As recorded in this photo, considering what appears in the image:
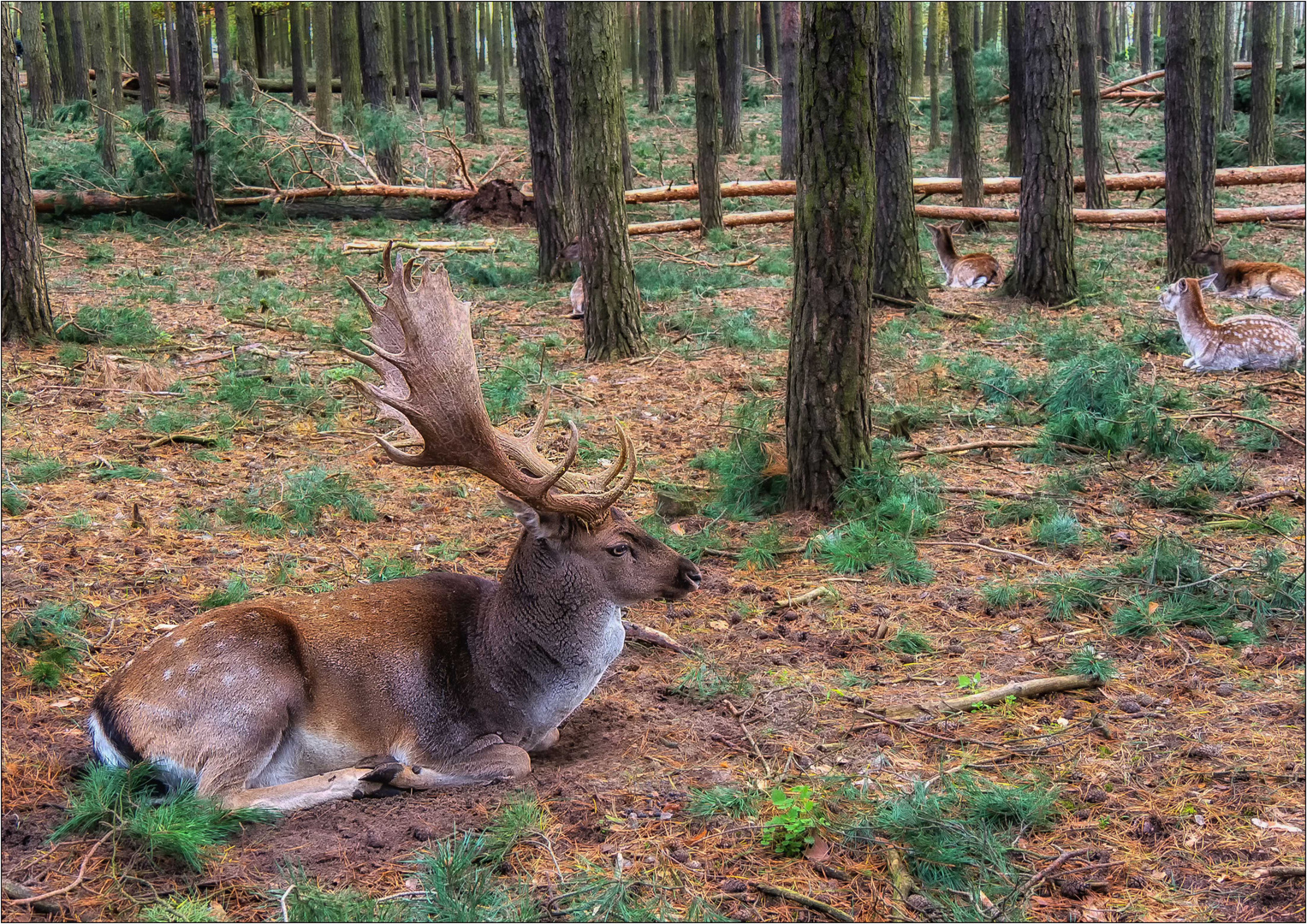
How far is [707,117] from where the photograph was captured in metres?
16.8

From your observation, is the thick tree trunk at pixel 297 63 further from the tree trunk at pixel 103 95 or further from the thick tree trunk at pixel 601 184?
the thick tree trunk at pixel 601 184

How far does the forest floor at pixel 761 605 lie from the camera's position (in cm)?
392

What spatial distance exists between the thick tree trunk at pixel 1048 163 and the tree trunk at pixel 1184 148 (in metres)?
1.40

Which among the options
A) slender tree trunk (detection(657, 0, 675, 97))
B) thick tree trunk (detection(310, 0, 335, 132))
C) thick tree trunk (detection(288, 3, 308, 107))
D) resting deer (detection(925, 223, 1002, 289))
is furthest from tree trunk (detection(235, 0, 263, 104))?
resting deer (detection(925, 223, 1002, 289))

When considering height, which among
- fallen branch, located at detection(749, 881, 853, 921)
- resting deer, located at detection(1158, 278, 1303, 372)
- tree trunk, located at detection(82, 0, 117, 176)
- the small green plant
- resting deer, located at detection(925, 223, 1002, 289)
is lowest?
fallen branch, located at detection(749, 881, 853, 921)

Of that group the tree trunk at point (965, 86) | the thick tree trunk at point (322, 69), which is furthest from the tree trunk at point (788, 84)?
the thick tree trunk at point (322, 69)

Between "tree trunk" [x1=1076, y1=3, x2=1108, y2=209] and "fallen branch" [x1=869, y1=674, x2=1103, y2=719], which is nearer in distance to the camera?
"fallen branch" [x1=869, y1=674, x2=1103, y2=719]

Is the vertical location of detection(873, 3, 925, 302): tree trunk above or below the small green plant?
above

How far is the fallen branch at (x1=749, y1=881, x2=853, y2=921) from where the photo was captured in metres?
3.70

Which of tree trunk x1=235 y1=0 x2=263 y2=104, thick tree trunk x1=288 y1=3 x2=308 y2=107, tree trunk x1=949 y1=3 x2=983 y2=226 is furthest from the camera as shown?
tree trunk x1=235 y1=0 x2=263 y2=104

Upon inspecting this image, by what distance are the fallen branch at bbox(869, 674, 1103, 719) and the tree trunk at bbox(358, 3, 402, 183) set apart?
16.3 m

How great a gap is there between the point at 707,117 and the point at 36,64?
1806 cm

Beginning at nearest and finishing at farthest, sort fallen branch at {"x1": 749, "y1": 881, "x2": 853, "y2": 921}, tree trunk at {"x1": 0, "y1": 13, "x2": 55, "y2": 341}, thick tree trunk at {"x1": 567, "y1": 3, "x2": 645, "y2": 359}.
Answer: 1. fallen branch at {"x1": 749, "y1": 881, "x2": 853, "y2": 921}
2. tree trunk at {"x1": 0, "y1": 13, "x2": 55, "y2": 341}
3. thick tree trunk at {"x1": 567, "y1": 3, "x2": 645, "y2": 359}

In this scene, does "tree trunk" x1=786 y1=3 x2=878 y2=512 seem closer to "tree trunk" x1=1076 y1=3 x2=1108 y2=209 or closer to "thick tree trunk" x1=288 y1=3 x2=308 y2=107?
"tree trunk" x1=1076 y1=3 x2=1108 y2=209
